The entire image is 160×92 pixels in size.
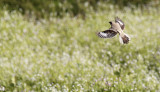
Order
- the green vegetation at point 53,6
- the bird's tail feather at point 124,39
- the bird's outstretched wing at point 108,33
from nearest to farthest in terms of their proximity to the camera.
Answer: the bird's tail feather at point 124,39
the bird's outstretched wing at point 108,33
the green vegetation at point 53,6

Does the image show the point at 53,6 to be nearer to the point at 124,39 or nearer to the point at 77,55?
the point at 77,55

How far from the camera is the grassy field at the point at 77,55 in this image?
3.94 meters

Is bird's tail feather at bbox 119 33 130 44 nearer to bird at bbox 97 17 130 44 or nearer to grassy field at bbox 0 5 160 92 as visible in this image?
bird at bbox 97 17 130 44

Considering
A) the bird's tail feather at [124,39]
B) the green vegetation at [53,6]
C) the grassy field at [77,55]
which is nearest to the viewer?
the bird's tail feather at [124,39]

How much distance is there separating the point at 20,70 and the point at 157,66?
2.32 metres

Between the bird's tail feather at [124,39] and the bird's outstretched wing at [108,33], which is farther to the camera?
the bird's outstretched wing at [108,33]

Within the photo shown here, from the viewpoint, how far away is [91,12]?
24.8ft

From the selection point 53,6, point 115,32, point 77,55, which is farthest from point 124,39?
point 53,6

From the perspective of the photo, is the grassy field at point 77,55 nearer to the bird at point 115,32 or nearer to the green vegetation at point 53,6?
the bird at point 115,32

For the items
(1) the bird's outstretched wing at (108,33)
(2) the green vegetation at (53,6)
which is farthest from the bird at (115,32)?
(2) the green vegetation at (53,6)

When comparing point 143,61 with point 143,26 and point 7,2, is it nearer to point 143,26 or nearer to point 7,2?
point 143,26

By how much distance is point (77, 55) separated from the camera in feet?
17.2

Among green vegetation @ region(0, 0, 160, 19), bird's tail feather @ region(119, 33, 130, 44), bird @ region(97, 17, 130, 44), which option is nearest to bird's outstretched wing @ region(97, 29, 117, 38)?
bird @ region(97, 17, 130, 44)

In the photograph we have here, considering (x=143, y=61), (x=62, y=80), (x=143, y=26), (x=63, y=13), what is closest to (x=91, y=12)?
(x=63, y=13)
